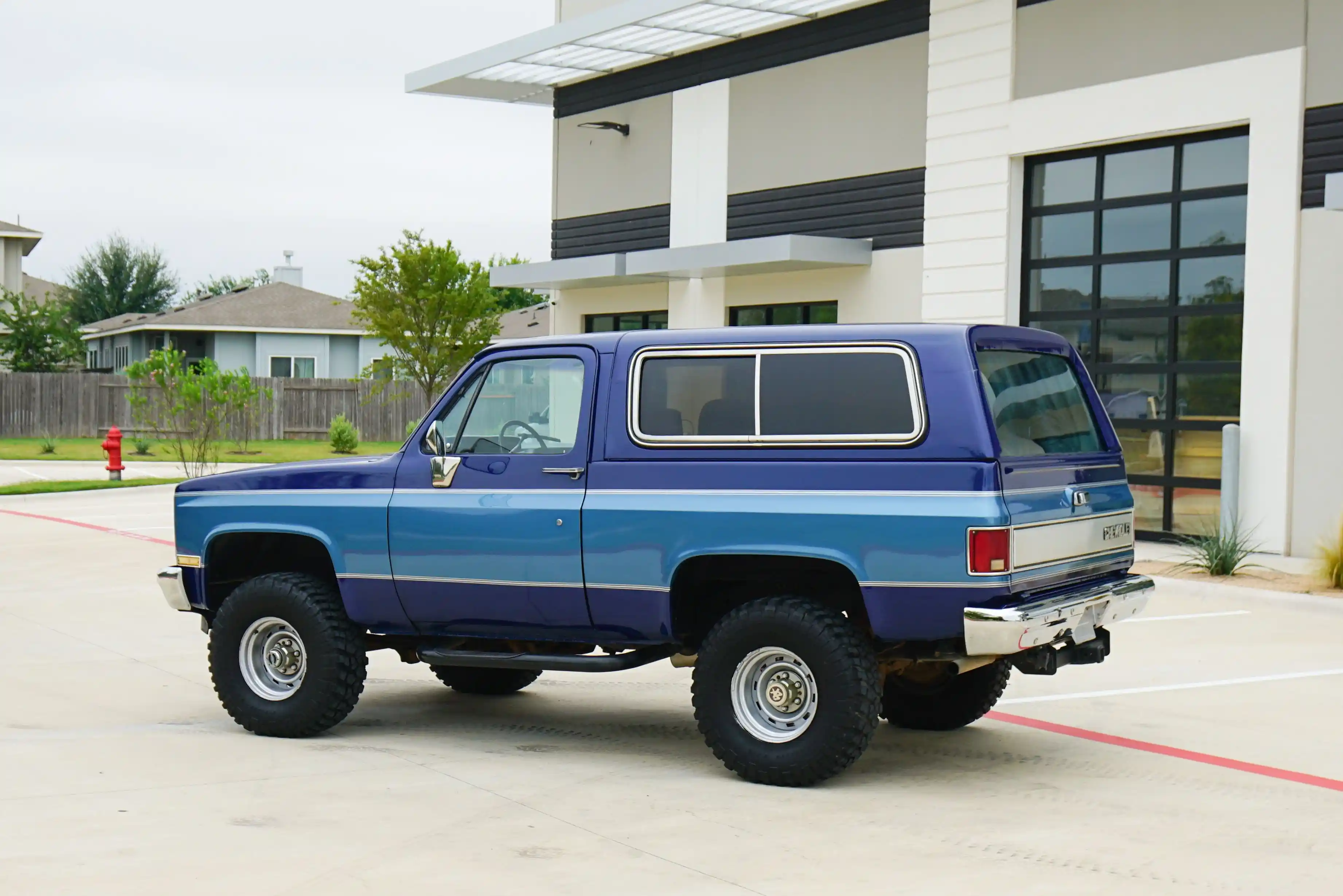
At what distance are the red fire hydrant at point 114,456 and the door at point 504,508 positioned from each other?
73.4ft

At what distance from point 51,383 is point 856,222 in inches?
1452

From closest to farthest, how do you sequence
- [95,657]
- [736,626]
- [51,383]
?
[736,626] → [95,657] → [51,383]

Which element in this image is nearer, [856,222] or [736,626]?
[736,626]

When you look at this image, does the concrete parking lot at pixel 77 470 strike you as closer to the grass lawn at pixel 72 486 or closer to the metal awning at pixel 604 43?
the grass lawn at pixel 72 486

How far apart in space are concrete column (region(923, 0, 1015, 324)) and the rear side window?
1193 cm

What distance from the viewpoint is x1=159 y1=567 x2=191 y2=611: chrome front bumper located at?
8.62 metres

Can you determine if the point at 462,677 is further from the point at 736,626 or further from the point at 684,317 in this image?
the point at 684,317

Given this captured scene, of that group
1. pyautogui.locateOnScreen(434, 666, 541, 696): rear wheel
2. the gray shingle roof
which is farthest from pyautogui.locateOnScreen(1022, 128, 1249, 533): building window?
the gray shingle roof

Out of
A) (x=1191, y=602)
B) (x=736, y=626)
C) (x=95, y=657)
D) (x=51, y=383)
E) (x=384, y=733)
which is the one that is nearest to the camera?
(x=736, y=626)

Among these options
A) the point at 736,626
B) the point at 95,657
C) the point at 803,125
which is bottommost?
the point at 95,657

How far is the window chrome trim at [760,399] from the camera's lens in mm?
7051

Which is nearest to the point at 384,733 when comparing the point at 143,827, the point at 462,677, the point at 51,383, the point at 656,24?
the point at 462,677

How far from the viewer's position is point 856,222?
22.2 metres

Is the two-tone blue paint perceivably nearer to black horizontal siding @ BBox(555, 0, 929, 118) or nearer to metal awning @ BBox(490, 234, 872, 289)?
metal awning @ BBox(490, 234, 872, 289)
